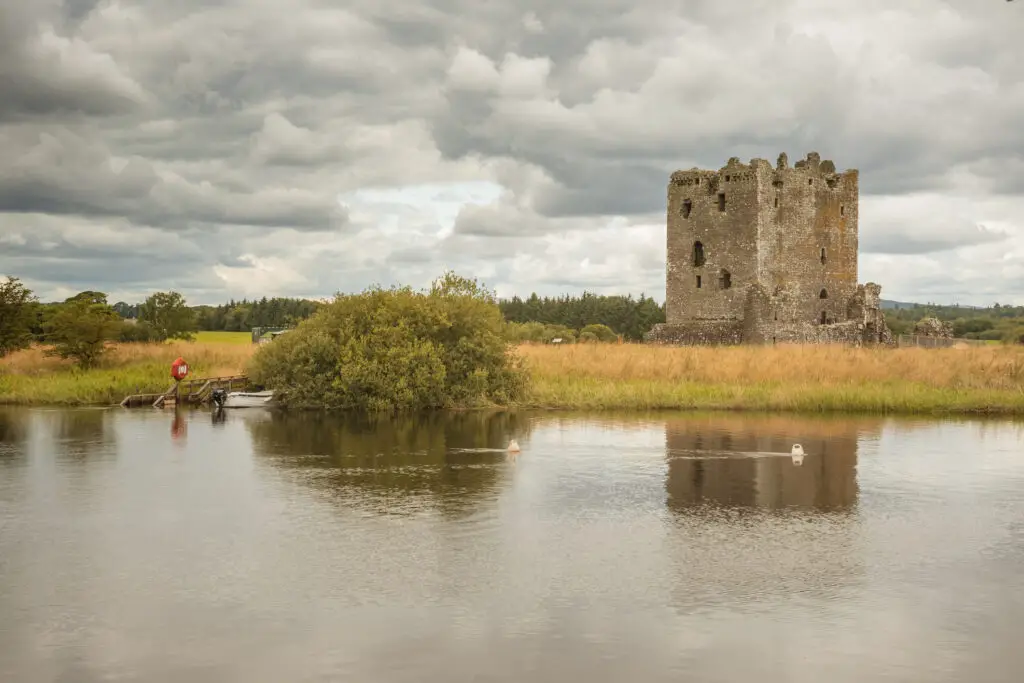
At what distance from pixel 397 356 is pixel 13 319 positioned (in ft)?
70.8

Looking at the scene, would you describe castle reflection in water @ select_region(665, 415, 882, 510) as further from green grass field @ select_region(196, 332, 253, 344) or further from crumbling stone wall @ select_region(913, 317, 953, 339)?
green grass field @ select_region(196, 332, 253, 344)

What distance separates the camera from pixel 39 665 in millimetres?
7945

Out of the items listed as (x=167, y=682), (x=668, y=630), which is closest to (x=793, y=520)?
(x=668, y=630)

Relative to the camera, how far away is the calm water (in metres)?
8.10

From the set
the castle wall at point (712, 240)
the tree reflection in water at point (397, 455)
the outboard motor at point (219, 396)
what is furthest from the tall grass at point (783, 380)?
the castle wall at point (712, 240)

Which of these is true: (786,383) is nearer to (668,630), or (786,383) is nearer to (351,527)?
(351,527)

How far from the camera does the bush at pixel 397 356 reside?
29109 millimetres

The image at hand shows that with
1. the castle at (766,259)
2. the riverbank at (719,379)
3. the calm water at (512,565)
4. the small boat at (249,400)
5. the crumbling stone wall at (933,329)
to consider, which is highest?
the castle at (766,259)

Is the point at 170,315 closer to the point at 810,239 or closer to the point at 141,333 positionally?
the point at 141,333

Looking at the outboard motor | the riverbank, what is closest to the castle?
the riverbank

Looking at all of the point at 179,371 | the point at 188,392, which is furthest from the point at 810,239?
the point at 179,371

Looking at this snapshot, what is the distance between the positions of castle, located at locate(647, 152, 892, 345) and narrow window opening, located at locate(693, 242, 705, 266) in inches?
2.1

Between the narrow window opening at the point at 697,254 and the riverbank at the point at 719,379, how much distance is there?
17.0 metres

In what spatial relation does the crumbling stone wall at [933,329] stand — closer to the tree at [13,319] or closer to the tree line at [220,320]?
the tree line at [220,320]
